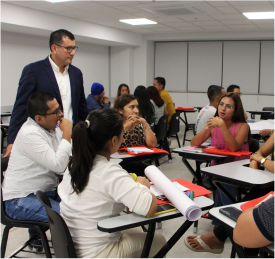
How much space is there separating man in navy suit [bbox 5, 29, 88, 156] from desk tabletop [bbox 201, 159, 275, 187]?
129 centimetres

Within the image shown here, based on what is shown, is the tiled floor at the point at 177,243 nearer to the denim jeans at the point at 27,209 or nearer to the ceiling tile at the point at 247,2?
the denim jeans at the point at 27,209

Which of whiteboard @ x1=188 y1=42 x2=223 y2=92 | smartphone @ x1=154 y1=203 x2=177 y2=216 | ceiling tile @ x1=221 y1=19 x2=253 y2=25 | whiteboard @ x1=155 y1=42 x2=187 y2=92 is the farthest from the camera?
whiteboard @ x1=155 y1=42 x2=187 y2=92

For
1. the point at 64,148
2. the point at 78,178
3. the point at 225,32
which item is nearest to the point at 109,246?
the point at 78,178

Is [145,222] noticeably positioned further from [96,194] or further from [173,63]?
[173,63]

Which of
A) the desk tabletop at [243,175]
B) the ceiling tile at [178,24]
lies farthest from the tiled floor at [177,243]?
the ceiling tile at [178,24]

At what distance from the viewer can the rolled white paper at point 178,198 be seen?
4.55 feet

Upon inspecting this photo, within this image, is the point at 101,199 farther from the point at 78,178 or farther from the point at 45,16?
the point at 45,16

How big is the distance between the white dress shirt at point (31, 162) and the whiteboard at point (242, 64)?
8.19m

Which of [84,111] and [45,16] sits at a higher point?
[45,16]

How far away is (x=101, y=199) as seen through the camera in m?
1.43

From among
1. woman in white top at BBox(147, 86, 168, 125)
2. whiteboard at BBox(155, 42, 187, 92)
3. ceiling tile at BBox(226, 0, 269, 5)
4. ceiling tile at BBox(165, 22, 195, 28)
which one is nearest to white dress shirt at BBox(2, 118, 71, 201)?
woman in white top at BBox(147, 86, 168, 125)

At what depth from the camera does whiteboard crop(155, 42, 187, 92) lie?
32.3ft

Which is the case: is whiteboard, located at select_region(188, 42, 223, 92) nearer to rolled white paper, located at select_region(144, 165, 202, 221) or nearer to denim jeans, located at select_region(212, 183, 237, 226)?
denim jeans, located at select_region(212, 183, 237, 226)

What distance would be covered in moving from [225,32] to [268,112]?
3452 millimetres
